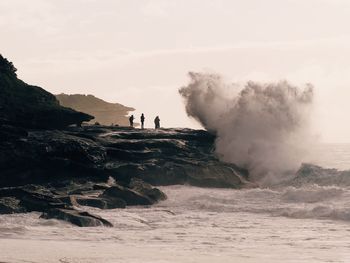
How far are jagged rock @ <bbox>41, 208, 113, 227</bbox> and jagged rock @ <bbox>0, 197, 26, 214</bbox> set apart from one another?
227cm

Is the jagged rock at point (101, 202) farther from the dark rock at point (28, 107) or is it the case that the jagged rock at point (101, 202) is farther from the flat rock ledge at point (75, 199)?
the dark rock at point (28, 107)

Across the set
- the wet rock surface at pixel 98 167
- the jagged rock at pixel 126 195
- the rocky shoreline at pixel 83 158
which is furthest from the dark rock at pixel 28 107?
the jagged rock at pixel 126 195

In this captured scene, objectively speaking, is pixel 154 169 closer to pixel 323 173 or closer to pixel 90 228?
pixel 323 173

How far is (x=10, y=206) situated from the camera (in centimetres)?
3259

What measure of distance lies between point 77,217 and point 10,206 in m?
4.48

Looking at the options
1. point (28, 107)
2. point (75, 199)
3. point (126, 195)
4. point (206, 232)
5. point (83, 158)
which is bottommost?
point (206, 232)

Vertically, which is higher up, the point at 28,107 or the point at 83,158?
the point at 28,107

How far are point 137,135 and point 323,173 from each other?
1168cm

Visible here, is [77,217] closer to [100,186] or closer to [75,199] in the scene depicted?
[75,199]

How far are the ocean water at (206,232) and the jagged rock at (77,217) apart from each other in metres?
0.49

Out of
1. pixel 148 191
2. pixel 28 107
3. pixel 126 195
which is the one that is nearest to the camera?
pixel 126 195

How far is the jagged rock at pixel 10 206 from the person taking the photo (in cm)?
3231

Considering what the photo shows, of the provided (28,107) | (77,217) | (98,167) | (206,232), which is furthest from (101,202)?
(28,107)

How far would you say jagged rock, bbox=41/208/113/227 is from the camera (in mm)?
29172
